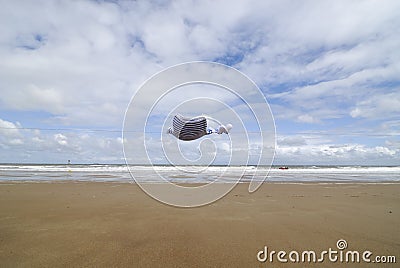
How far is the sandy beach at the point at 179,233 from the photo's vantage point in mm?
3881

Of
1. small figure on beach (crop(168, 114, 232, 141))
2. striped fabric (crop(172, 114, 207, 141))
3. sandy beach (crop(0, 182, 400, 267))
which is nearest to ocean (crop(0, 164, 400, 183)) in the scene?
sandy beach (crop(0, 182, 400, 267))

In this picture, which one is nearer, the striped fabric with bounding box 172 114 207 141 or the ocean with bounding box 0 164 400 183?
the striped fabric with bounding box 172 114 207 141

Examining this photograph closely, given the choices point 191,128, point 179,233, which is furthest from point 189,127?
point 179,233

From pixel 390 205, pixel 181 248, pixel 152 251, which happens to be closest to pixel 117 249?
pixel 152 251

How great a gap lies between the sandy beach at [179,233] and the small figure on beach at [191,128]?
6.84 ft

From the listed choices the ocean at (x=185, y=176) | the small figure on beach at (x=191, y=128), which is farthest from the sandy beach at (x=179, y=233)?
the ocean at (x=185, y=176)

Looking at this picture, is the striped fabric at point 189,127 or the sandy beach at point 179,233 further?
the striped fabric at point 189,127

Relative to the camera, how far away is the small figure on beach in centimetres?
542

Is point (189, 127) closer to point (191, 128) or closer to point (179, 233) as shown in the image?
point (191, 128)

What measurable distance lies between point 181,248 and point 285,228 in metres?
2.59

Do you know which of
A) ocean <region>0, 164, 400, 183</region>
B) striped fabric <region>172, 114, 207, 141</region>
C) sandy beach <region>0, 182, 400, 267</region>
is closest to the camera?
sandy beach <region>0, 182, 400, 267</region>

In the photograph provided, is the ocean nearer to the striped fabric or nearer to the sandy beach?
the sandy beach

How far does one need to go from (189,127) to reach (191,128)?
57 mm

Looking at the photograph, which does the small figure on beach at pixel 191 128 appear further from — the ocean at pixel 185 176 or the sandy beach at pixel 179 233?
the ocean at pixel 185 176
